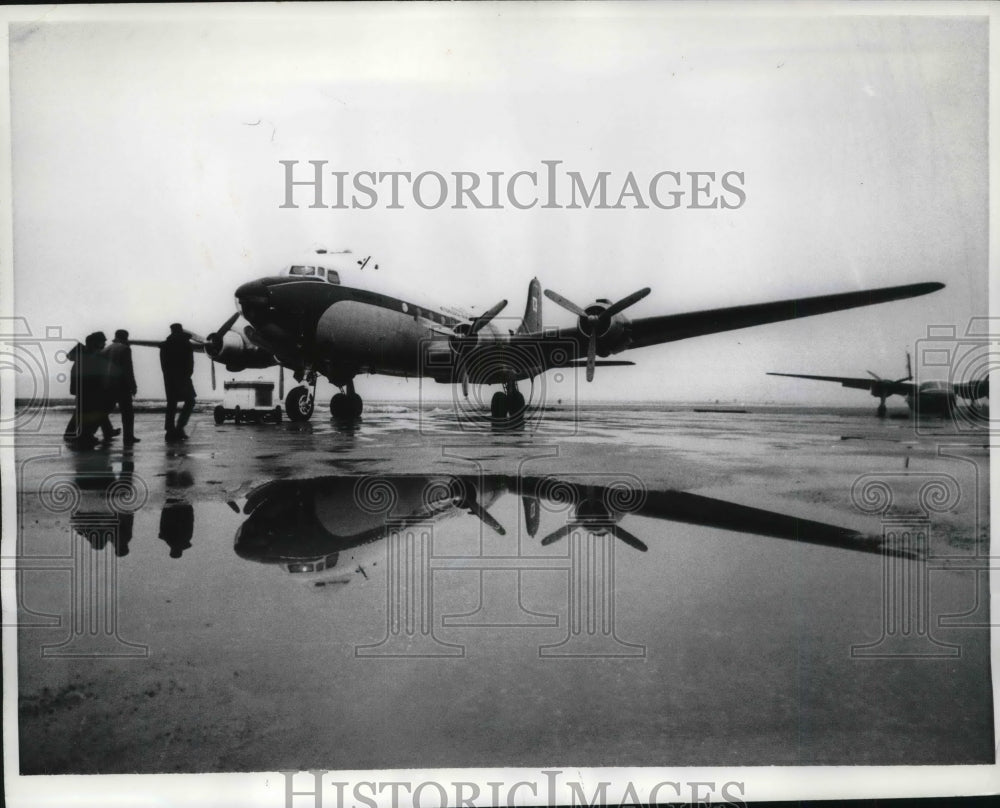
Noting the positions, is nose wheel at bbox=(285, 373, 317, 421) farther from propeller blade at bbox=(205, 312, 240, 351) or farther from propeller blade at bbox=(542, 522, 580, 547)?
propeller blade at bbox=(542, 522, 580, 547)

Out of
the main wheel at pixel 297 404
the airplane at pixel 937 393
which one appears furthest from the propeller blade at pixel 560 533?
the main wheel at pixel 297 404

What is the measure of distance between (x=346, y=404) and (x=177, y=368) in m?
3.88

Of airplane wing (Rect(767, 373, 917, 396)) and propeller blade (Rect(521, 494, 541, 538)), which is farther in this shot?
airplane wing (Rect(767, 373, 917, 396))

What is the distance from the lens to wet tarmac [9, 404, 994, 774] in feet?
8.25

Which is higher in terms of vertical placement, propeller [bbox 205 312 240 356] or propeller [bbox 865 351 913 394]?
propeller [bbox 205 312 240 356]

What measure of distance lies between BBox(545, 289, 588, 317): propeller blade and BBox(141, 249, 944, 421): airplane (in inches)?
0.5

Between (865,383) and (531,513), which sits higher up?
(865,383)

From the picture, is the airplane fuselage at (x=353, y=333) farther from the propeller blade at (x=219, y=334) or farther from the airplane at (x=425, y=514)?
the airplane at (x=425, y=514)

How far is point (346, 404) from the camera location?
8.66 meters

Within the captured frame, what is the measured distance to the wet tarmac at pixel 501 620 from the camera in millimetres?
2516

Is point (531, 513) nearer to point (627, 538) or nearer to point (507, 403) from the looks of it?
point (627, 538)

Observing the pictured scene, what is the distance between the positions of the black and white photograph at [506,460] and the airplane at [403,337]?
0.82 m

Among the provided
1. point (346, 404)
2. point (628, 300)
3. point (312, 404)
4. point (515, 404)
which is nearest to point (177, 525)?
point (628, 300)

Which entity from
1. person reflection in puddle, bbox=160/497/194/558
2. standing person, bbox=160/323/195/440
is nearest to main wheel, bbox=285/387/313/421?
standing person, bbox=160/323/195/440
